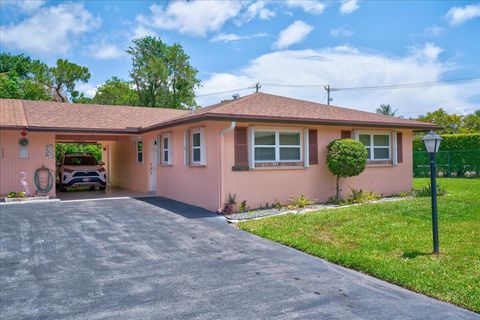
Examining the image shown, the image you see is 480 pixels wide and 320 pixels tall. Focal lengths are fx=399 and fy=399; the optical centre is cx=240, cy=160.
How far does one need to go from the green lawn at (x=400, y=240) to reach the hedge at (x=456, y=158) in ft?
42.1

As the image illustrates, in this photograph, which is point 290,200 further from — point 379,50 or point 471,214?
point 379,50

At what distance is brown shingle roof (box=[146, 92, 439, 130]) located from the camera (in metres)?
11.0

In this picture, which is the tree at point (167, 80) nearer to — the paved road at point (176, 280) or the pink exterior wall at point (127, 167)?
the pink exterior wall at point (127, 167)

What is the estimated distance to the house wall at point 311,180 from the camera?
11258mm

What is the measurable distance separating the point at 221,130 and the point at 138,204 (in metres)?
4.02

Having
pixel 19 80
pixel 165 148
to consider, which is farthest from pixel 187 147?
pixel 19 80

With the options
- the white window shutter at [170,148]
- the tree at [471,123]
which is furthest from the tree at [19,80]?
the tree at [471,123]

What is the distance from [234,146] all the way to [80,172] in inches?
344

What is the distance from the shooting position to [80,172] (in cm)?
1692

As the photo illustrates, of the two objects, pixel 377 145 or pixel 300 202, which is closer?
pixel 300 202

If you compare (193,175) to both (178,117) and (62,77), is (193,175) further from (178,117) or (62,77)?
(62,77)

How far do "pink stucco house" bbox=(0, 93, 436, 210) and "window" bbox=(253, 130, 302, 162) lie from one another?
0.03m

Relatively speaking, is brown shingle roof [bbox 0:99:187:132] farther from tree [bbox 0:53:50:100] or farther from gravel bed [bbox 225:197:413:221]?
tree [bbox 0:53:50:100]

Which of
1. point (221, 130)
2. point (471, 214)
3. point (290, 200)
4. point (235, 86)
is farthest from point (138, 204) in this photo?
point (235, 86)
